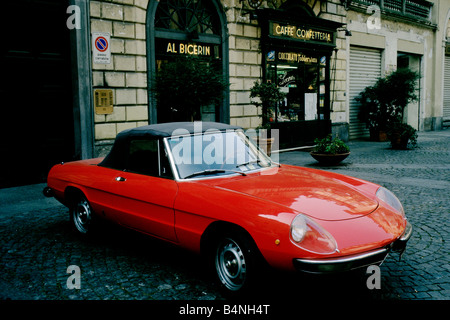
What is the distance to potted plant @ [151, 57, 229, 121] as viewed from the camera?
8414 millimetres

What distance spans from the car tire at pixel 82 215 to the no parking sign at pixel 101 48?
16.1 feet

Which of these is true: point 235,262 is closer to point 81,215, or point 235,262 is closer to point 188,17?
point 81,215

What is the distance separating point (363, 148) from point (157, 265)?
11.6 metres

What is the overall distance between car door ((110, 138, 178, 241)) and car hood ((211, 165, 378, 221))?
21.3 inches

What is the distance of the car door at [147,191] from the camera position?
3.94 m

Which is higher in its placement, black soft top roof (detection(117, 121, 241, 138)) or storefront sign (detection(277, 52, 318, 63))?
storefront sign (detection(277, 52, 318, 63))

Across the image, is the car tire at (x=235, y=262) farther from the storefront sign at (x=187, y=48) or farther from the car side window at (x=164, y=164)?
the storefront sign at (x=187, y=48)

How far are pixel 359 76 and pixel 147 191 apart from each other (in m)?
15.6

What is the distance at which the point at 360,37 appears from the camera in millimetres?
17266

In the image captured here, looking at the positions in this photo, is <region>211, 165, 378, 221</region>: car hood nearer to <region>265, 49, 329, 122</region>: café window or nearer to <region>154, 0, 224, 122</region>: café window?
<region>154, 0, 224, 122</region>: café window

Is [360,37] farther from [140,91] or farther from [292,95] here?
[140,91]

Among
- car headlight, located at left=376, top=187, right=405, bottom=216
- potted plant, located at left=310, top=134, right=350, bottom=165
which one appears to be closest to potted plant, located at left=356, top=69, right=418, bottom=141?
potted plant, located at left=310, top=134, right=350, bottom=165
